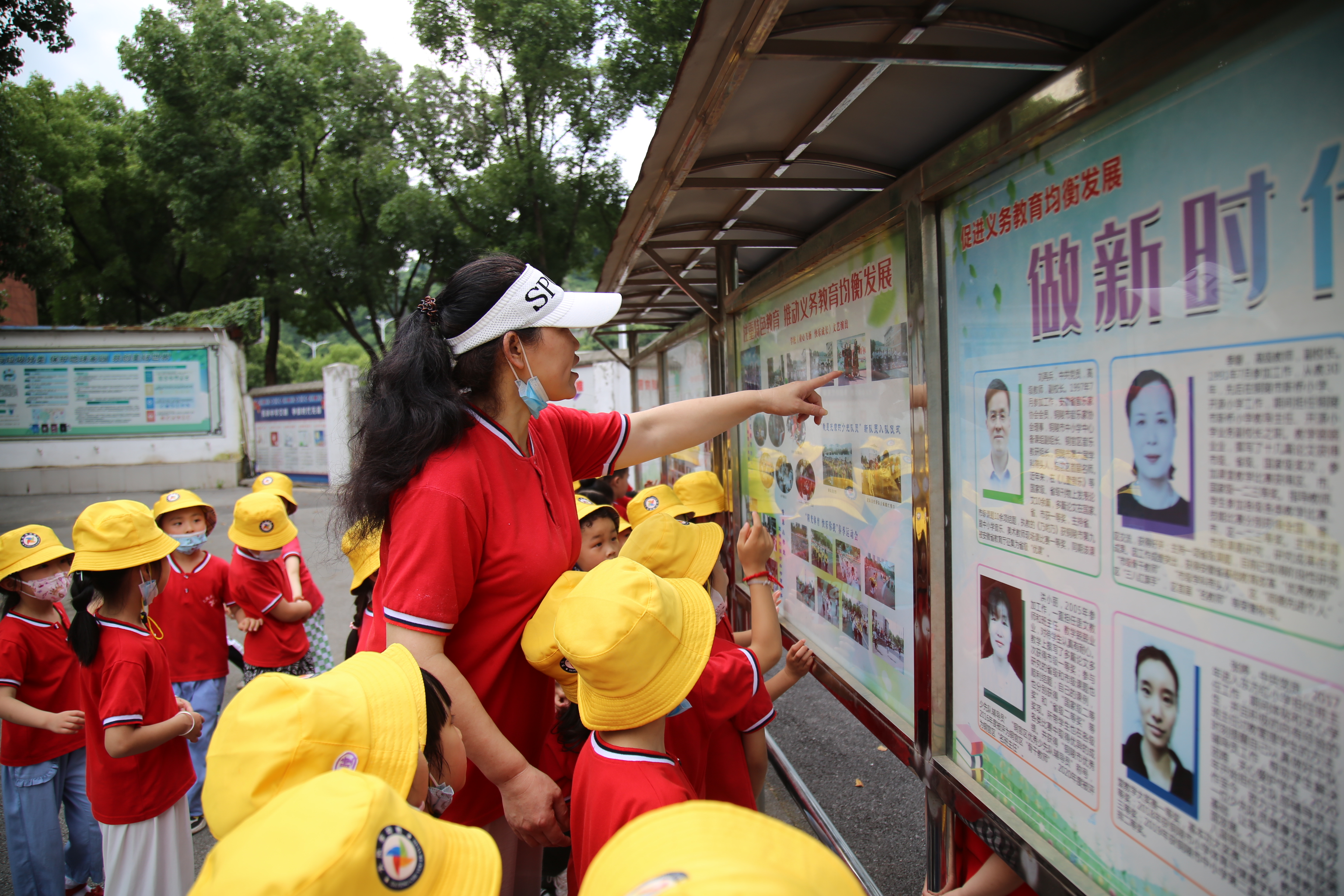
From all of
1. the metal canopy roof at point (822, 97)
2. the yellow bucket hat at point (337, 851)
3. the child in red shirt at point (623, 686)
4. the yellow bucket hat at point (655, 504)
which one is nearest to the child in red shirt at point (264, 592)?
the yellow bucket hat at point (655, 504)

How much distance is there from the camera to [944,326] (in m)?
1.67

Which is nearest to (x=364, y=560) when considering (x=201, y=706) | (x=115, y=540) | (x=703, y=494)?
(x=115, y=540)

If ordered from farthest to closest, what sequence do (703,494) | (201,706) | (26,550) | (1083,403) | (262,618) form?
(262,618) < (201,706) < (703,494) < (26,550) < (1083,403)

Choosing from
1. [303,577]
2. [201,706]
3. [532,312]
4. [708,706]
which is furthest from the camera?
[303,577]

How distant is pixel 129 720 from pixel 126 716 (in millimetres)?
15

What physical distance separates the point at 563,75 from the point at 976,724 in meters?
15.7

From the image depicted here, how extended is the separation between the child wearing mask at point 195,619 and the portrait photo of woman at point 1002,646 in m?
3.39

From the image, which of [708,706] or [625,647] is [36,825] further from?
[625,647]

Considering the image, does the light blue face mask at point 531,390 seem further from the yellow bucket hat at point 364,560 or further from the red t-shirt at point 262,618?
the red t-shirt at point 262,618

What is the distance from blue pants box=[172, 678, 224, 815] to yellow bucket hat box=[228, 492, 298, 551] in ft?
2.16

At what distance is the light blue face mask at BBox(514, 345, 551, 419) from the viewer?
5.52 ft

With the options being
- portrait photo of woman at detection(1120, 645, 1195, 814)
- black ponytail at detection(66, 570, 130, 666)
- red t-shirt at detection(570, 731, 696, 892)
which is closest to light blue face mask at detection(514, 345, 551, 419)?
red t-shirt at detection(570, 731, 696, 892)

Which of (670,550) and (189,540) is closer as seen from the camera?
(670,550)

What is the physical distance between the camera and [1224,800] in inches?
41.2
